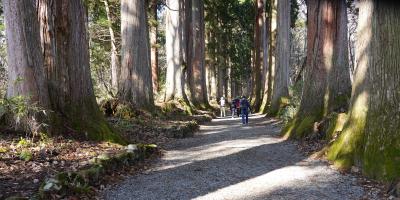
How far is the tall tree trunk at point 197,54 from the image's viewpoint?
26.5 meters

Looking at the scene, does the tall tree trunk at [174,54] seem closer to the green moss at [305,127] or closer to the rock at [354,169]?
the green moss at [305,127]

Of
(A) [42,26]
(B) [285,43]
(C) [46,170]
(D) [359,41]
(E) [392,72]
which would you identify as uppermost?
(B) [285,43]

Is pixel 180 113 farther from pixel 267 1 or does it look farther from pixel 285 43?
pixel 267 1

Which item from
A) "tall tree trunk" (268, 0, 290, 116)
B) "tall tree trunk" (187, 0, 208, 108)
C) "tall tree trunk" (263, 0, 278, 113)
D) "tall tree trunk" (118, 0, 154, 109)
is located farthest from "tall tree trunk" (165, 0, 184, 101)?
"tall tree trunk" (263, 0, 278, 113)

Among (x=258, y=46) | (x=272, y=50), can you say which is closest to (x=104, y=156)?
(x=272, y=50)

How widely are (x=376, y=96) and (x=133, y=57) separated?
9.55 meters

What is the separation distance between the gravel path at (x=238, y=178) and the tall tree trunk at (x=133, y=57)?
188 inches

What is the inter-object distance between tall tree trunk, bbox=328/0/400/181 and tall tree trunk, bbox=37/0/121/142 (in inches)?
191

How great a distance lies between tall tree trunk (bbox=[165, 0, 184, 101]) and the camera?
2131 centimetres

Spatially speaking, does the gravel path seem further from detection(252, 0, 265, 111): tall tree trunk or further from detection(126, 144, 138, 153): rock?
detection(252, 0, 265, 111): tall tree trunk

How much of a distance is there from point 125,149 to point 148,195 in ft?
7.72

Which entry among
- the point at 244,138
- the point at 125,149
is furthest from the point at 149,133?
A: the point at 125,149

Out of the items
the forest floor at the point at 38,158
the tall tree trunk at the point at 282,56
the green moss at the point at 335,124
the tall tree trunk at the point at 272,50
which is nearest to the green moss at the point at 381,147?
the green moss at the point at 335,124

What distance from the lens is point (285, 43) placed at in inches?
856
